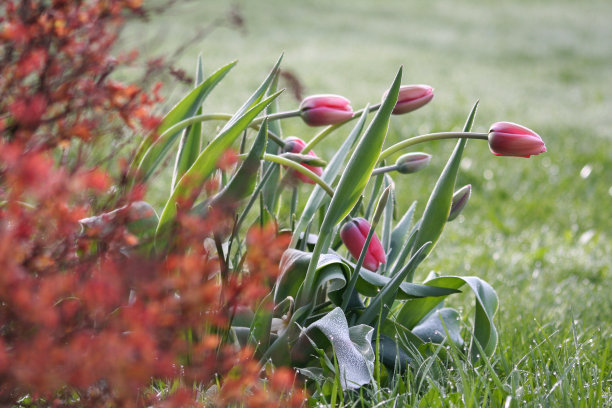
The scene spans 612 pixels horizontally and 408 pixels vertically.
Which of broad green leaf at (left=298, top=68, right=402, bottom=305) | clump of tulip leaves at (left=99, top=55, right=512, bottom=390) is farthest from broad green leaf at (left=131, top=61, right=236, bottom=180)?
broad green leaf at (left=298, top=68, right=402, bottom=305)

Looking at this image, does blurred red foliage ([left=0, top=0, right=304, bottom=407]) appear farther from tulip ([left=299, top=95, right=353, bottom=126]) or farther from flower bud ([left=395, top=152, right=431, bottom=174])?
flower bud ([left=395, top=152, right=431, bottom=174])

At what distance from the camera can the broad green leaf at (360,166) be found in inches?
45.5

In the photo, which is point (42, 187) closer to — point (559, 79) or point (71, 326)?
point (71, 326)

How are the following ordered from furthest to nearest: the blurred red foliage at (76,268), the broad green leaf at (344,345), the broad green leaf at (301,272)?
1. the broad green leaf at (301,272)
2. the broad green leaf at (344,345)
3. the blurred red foliage at (76,268)

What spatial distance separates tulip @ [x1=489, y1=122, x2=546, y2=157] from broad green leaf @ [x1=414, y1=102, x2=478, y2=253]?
0.26ft

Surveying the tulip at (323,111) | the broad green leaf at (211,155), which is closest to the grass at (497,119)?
the broad green leaf at (211,155)

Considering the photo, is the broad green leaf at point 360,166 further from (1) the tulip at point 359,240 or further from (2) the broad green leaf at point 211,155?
(2) the broad green leaf at point 211,155

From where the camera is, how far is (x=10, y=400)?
869 mm

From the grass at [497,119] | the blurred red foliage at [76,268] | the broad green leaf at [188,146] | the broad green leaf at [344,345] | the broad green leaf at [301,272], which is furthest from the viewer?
the broad green leaf at [188,146]

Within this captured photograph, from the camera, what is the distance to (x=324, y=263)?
1.20 meters

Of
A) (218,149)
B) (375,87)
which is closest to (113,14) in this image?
(218,149)

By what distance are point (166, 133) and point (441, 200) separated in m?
0.53

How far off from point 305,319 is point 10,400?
55 centimetres

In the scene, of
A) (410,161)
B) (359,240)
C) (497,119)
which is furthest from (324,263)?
(497,119)
